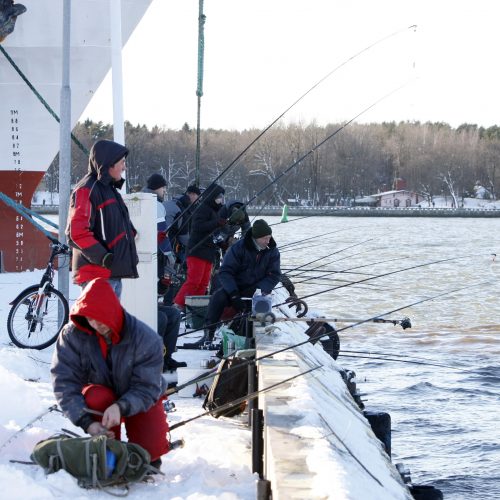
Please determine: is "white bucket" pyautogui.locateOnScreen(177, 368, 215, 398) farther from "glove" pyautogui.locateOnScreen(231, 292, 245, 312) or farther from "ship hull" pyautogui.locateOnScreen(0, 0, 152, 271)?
"ship hull" pyautogui.locateOnScreen(0, 0, 152, 271)

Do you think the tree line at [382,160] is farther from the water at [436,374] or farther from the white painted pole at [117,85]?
the white painted pole at [117,85]

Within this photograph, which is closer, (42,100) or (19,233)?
(42,100)

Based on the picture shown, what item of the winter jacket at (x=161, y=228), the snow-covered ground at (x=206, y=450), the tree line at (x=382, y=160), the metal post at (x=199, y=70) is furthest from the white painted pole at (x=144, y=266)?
the tree line at (x=382, y=160)

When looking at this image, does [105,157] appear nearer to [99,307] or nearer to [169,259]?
[99,307]

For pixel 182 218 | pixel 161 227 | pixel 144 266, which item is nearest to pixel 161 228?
pixel 161 227

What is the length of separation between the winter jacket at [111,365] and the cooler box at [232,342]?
9.19 feet

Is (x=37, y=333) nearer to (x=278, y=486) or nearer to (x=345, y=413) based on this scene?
(x=345, y=413)

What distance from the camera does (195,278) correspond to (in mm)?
11109

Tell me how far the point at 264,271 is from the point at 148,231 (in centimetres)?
162

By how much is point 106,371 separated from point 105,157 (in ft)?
6.34

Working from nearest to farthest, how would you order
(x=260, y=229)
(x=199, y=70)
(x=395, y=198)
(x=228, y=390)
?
(x=228, y=390) → (x=260, y=229) → (x=199, y=70) → (x=395, y=198)

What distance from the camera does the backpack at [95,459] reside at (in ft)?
16.7

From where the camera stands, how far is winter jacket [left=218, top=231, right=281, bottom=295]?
915cm

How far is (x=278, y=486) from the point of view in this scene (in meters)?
4.45
